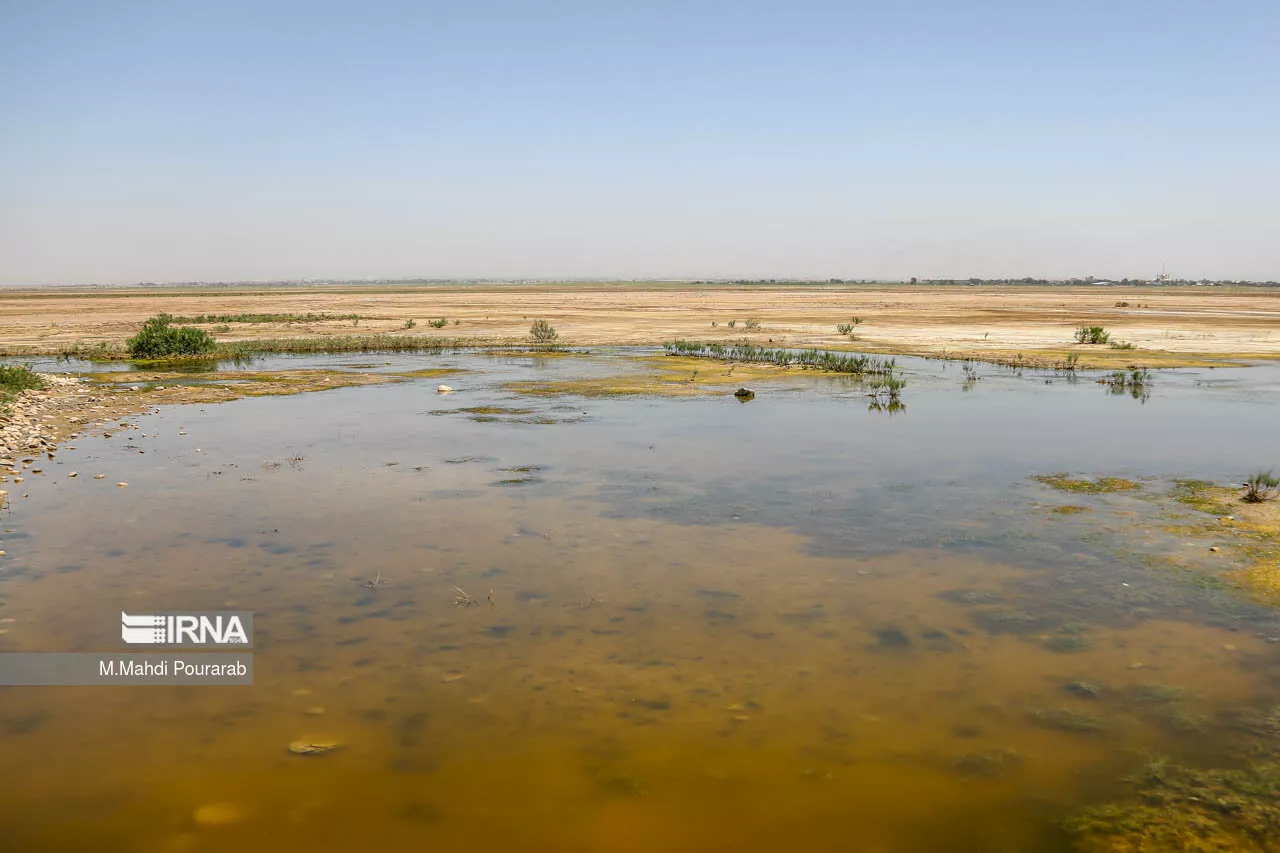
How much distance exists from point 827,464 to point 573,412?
28.1 ft

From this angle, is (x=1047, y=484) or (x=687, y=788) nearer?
(x=687, y=788)

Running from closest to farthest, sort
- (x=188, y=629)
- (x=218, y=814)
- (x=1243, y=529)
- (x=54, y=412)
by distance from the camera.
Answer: (x=218, y=814) < (x=188, y=629) < (x=1243, y=529) < (x=54, y=412)

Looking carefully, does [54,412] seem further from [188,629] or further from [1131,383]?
[1131,383]

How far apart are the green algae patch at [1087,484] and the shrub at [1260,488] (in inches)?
62.5

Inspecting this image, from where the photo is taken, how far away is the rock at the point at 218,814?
223 inches

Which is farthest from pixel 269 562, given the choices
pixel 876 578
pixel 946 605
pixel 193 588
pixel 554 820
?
pixel 946 605

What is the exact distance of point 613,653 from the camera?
8.11 m

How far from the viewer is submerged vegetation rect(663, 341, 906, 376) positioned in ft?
107

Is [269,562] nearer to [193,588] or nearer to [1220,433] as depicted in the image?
[193,588]

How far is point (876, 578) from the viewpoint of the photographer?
33.2 feet

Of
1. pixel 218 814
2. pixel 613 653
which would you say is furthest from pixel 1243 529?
pixel 218 814

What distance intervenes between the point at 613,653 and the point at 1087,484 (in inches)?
421
